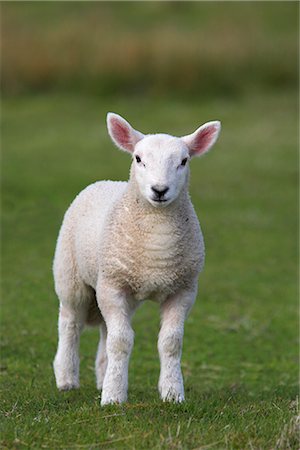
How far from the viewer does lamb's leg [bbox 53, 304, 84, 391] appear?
7840mm

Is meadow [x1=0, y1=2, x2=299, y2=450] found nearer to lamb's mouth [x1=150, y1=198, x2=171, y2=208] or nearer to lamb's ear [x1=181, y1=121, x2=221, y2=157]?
lamb's mouth [x1=150, y1=198, x2=171, y2=208]

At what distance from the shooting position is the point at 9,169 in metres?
20.8

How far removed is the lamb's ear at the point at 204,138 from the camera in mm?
7043

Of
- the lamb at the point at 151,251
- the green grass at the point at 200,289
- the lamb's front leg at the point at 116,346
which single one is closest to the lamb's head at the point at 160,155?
the lamb at the point at 151,251

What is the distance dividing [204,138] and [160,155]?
57 centimetres

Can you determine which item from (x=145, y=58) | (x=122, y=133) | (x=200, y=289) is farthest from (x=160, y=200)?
(x=145, y=58)

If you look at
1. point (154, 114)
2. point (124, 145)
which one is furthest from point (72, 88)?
point (124, 145)

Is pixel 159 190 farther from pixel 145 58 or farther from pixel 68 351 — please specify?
pixel 145 58

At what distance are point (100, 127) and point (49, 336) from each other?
15.0m

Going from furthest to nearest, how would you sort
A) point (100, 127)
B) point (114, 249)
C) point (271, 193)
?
1. point (100, 127)
2. point (271, 193)
3. point (114, 249)

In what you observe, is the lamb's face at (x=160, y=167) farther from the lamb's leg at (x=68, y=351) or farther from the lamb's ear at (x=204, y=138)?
the lamb's leg at (x=68, y=351)

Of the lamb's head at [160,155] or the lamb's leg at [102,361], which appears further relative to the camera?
the lamb's leg at [102,361]

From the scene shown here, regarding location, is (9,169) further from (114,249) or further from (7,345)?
(114,249)

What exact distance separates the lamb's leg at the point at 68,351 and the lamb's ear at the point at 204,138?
1.54 m
